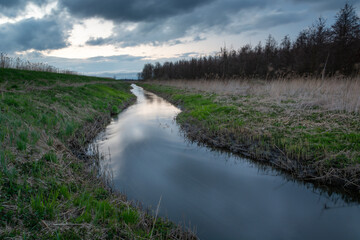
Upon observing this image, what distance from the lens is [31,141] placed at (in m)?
4.50

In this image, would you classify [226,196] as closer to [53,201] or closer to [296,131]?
[53,201]

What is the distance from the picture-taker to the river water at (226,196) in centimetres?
340

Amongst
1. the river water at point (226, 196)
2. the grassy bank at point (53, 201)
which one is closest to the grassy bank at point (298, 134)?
the river water at point (226, 196)

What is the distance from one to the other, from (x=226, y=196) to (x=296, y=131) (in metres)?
3.60

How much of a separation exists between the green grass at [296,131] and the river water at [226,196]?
0.84 m

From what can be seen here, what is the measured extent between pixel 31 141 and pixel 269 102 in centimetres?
1009

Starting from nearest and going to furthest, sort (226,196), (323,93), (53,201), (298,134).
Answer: (53,201)
(226,196)
(298,134)
(323,93)

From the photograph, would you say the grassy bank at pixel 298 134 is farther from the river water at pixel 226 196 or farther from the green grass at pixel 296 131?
the river water at pixel 226 196

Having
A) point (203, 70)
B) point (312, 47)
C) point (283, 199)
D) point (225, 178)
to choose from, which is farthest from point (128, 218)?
point (203, 70)

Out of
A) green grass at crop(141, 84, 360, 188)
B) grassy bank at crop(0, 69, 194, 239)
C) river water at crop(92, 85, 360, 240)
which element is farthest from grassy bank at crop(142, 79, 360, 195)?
grassy bank at crop(0, 69, 194, 239)

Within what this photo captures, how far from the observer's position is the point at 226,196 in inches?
170

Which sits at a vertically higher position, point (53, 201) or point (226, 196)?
point (53, 201)

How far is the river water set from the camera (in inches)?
134

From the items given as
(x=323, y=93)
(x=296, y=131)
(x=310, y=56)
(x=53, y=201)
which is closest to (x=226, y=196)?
(x=53, y=201)
